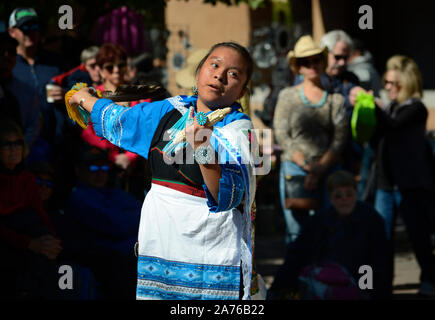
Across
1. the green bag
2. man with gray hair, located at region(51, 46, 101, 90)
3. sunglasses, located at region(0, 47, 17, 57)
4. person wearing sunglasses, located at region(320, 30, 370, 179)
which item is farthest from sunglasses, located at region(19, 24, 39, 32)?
the green bag

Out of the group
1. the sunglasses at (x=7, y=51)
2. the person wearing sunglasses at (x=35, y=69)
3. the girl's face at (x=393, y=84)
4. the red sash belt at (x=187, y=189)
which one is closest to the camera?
the red sash belt at (x=187, y=189)

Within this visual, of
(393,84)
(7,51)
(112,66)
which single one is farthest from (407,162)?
(7,51)

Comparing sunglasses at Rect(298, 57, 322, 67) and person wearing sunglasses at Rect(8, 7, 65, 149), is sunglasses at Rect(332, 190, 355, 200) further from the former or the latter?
person wearing sunglasses at Rect(8, 7, 65, 149)

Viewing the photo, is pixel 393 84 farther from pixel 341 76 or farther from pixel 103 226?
pixel 103 226

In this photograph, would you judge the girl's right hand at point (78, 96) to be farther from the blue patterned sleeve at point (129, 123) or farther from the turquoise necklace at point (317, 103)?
the turquoise necklace at point (317, 103)

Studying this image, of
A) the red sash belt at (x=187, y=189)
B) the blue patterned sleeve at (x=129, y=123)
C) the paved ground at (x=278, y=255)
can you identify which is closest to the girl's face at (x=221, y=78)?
the blue patterned sleeve at (x=129, y=123)

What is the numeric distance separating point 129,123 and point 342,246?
8.68ft

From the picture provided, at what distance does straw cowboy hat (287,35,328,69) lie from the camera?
565 centimetres

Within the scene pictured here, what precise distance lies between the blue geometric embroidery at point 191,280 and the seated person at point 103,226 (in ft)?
5.99

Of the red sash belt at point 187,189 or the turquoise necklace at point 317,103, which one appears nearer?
the red sash belt at point 187,189

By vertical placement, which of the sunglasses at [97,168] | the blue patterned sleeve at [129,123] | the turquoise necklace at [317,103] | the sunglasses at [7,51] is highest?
the sunglasses at [7,51]

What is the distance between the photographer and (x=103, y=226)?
4.91 metres

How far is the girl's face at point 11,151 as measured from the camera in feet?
15.5

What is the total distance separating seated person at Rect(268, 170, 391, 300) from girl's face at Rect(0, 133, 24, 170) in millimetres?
1986
